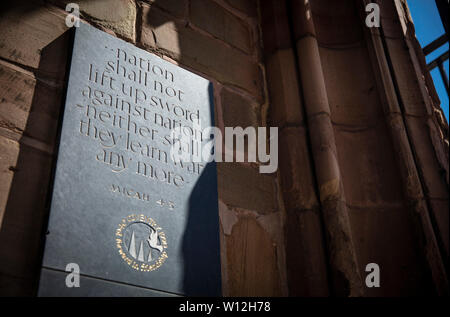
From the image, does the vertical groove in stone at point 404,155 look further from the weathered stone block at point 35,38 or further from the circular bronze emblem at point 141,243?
the weathered stone block at point 35,38

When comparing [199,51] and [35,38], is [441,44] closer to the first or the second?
[199,51]

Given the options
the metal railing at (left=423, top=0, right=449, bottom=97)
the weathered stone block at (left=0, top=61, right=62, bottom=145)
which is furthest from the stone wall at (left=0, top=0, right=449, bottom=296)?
the metal railing at (left=423, top=0, right=449, bottom=97)

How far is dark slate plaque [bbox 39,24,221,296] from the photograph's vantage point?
61.7 inches

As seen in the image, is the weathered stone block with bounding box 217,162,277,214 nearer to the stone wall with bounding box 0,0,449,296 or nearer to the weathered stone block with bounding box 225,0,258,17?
the stone wall with bounding box 0,0,449,296

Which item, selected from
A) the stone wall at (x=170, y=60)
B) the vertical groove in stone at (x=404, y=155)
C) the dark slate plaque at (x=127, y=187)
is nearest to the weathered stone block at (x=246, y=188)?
the stone wall at (x=170, y=60)

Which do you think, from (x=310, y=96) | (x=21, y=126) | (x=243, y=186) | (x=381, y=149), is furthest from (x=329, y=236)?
(x=21, y=126)

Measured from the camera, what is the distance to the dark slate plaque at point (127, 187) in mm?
1566

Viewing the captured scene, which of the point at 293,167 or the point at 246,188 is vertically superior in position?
the point at 293,167

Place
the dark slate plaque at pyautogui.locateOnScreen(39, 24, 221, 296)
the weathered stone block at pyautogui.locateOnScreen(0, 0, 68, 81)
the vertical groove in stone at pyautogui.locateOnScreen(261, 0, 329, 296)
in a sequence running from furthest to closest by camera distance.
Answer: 1. the vertical groove in stone at pyautogui.locateOnScreen(261, 0, 329, 296)
2. the weathered stone block at pyautogui.locateOnScreen(0, 0, 68, 81)
3. the dark slate plaque at pyautogui.locateOnScreen(39, 24, 221, 296)

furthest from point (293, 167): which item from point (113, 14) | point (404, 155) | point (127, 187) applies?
point (113, 14)

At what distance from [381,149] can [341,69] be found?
580 millimetres

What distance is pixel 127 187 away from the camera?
1.77 meters

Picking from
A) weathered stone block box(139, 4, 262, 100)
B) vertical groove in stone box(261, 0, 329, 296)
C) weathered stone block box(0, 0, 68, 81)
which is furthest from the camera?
weathered stone block box(139, 4, 262, 100)

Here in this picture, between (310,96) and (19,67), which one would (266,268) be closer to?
(310,96)
